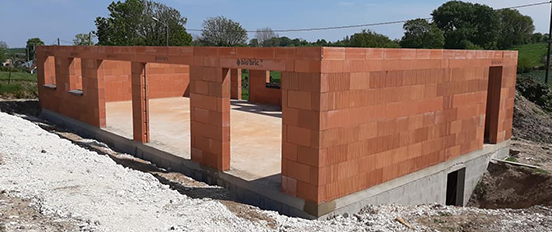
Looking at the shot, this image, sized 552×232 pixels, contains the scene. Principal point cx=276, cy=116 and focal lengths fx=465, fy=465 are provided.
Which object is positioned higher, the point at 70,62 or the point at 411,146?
the point at 70,62

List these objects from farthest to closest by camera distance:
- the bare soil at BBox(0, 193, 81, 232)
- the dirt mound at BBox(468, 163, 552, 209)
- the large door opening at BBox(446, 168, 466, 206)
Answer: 1. the large door opening at BBox(446, 168, 466, 206)
2. the dirt mound at BBox(468, 163, 552, 209)
3. the bare soil at BBox(0, 193, 81, 232)

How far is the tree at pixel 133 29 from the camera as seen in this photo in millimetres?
45434

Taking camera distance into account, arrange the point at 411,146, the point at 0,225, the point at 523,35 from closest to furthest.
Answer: the point at 0,225
the point at 411,146
the point at 523,35

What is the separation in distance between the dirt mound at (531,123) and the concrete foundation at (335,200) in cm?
456

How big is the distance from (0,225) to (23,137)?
687 centimetres

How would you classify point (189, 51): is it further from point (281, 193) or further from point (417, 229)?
point (417, 229)

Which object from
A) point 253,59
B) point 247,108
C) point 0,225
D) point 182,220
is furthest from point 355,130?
point 247,108

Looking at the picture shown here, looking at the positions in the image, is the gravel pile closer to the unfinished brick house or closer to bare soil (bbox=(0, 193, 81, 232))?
bare soil (bbox=(0, 193, 81, 232))

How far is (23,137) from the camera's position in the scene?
40.3 feet

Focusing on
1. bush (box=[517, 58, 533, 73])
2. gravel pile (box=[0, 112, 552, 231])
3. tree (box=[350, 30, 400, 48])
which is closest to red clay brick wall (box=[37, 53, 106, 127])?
gravel pile (box=[0, 112, 552, 231])

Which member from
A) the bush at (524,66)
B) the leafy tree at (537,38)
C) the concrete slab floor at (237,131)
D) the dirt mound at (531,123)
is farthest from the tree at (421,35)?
the leafy tree at (537,38)

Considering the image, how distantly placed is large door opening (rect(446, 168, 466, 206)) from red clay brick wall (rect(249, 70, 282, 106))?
994 cm

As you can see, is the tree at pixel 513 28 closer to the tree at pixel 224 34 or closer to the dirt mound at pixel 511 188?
the tree at pixel 224 34

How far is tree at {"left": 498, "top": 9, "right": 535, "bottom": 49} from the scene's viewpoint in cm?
5924
